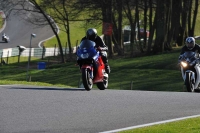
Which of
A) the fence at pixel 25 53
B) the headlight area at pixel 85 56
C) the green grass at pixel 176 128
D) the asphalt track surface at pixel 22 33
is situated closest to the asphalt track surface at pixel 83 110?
the green grass at pixel 176 128

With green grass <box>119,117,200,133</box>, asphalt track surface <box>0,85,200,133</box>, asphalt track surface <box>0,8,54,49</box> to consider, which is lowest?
green grass <box>119,117,200,133</box>

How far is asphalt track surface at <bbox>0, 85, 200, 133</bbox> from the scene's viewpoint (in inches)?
458

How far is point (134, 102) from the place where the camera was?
604 inches

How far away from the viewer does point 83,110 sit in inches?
535

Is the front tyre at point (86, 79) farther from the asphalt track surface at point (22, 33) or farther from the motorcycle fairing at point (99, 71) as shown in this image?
the asphalt track surface at point (22, 33)

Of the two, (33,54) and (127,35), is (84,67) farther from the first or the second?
(127,35)

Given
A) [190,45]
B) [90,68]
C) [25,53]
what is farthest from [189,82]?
[25,53]

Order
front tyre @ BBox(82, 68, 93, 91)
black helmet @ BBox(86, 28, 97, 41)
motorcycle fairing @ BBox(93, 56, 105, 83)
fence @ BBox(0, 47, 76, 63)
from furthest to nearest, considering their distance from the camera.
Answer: fence @ BBox(0, 47, 76, 63)
motorcycle fairing @ BBox(93, 56, 105, 83)
black helmet @ BBox(86, 28, 97, 41)
front tyre @ BBox(82, 68, 93, 91)

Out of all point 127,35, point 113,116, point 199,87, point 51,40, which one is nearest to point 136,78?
point 199,87

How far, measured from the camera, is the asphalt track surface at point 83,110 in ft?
38.2

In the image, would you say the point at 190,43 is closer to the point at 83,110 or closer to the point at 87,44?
the point at 87,44

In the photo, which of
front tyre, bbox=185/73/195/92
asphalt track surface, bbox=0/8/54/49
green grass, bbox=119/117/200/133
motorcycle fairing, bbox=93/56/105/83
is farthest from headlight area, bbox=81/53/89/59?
asphalt track surface, bbox=0/8/54/49

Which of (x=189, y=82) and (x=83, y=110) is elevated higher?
(x=189, y=82)

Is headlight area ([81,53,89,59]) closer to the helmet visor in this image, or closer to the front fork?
the front fork
